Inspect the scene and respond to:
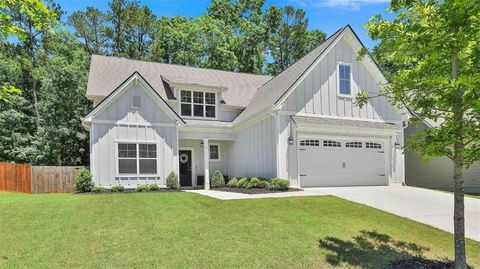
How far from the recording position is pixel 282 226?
838 cm

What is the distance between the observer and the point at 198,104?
63.5ft

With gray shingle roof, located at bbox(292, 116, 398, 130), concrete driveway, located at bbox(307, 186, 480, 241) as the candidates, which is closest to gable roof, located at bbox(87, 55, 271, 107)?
gray shingle roof, located at bbox(292, 116, 398, 130)

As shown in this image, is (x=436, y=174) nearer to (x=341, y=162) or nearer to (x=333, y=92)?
(x=341, y=162)

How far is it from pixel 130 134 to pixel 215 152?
17.3 feet

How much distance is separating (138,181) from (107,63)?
8.51 metres

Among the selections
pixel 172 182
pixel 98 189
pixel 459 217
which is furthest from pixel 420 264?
pixel 98 189

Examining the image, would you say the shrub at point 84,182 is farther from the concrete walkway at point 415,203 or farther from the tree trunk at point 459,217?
the tree trunk at point 459,217

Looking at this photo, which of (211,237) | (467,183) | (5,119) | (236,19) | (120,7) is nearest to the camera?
(211,237)

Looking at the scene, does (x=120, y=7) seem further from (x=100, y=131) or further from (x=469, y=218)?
(x=469, y=218)

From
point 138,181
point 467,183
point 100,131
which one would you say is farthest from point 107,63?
point 467,183

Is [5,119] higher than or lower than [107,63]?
lower

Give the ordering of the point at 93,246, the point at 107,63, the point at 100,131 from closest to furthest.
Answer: the point at 93,246
the point at 100,131
the point at 107,63

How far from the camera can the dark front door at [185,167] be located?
63.1ft

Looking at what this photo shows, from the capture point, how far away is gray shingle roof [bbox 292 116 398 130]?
50.4 ft
